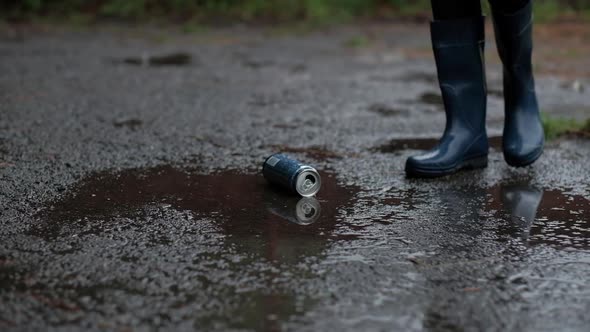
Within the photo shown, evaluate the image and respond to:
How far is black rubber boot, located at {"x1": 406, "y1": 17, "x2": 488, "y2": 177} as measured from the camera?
321cm

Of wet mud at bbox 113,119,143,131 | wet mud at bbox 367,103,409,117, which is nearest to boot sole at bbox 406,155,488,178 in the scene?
wet mud at bbox 367,103,409,117

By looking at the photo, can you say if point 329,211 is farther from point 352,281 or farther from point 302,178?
point 352,281

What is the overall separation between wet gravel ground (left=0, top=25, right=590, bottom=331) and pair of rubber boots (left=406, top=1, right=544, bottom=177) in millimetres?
97

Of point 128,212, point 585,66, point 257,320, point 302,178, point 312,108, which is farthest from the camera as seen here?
point 585,66

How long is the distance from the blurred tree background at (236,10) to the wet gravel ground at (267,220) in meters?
5.07

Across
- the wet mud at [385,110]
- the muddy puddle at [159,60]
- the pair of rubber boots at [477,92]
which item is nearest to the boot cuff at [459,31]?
the pair of rubber boots at [477,92]

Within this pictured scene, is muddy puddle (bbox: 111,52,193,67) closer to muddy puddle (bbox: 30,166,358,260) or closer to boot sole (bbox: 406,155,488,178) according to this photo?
muddy puddle (bbox: 30,166,358,260)

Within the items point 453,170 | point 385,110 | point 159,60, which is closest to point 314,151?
point 453,170

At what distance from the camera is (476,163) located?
330 centimetres

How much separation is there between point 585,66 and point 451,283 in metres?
5.08

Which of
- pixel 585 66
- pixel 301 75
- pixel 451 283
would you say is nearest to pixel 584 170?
pixel 451 283

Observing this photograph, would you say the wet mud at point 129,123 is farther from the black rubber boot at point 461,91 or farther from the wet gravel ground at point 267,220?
the black rubber boot at point 461,91

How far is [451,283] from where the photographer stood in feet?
6.72

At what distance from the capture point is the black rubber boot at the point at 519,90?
10.5 feet
